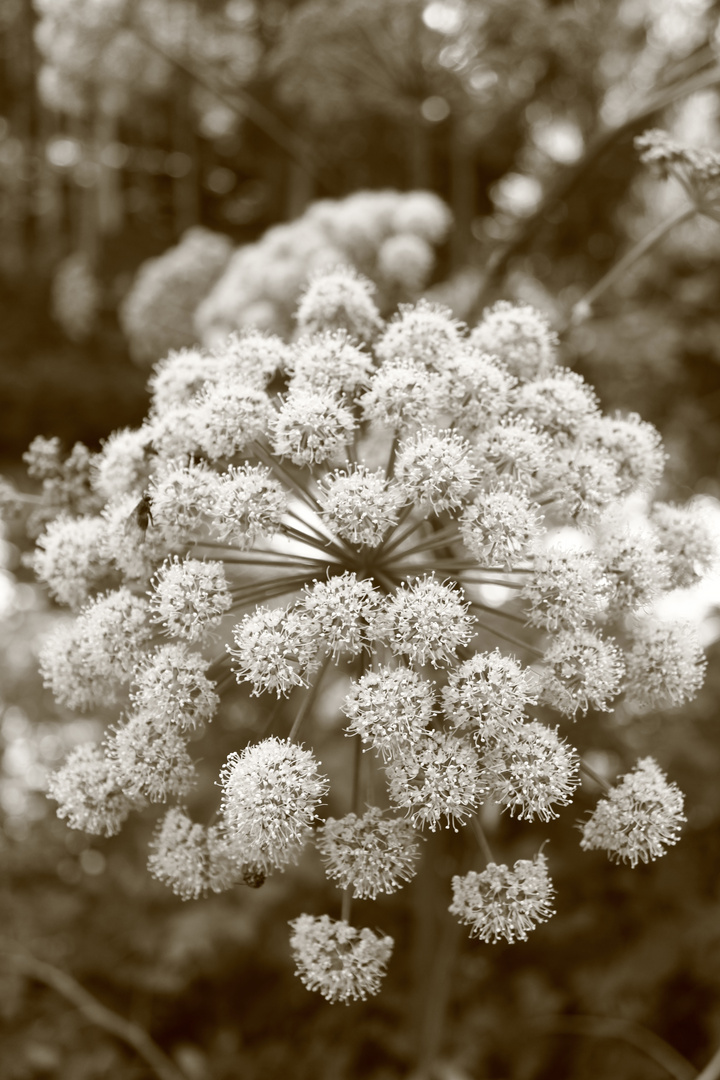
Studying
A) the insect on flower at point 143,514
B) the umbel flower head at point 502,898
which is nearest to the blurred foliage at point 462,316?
the umbel flower head at point 502,898

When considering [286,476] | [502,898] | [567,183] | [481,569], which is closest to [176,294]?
[567,183]

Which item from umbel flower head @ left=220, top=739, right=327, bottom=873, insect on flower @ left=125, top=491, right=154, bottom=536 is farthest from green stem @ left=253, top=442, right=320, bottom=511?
umbel flower head @ left=220, top=739, right=327, bottom=873

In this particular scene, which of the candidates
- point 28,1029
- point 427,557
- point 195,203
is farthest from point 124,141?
point 28,1029

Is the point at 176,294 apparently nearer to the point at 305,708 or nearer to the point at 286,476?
the point at 286,476

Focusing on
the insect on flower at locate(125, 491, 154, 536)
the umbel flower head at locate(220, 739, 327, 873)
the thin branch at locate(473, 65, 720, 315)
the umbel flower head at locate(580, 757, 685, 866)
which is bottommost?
the umbel flower head at locate(580, 757, 685, 866)

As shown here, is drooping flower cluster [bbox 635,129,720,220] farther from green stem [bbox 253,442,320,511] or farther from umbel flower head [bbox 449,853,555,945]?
umbel flower head [bbox 449,853,555,945]
